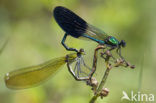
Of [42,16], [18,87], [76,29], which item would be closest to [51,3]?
[42,16]

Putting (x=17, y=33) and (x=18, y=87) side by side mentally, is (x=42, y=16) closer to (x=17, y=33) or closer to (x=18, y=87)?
(x=17, y=33)

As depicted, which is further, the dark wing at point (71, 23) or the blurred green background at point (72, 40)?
the blurred green background at point (72, 40)

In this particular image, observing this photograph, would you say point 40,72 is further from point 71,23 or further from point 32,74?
point 71,23

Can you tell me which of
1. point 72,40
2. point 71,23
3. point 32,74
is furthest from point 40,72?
point 72,40

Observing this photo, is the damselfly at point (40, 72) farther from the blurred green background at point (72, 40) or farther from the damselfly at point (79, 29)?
the blurred green background at point (72, 40)

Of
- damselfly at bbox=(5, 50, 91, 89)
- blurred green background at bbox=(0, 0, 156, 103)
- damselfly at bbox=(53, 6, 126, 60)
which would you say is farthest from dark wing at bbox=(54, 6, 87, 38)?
blurred green background at bbox=(0, 0, 156, 103)

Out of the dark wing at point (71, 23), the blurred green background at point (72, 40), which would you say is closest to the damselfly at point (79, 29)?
the dark wing at point (71, 23)
